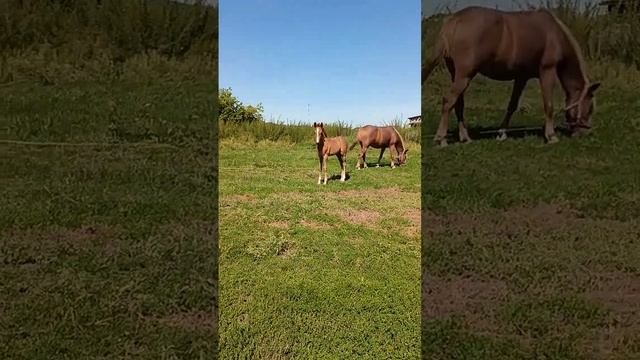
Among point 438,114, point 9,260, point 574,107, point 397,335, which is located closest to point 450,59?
point 438,114

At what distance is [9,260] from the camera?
2035 millimetres

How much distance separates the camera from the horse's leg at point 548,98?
2.07m

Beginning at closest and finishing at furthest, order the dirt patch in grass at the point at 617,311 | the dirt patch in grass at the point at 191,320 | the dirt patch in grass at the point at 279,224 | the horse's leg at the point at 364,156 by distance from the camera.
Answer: the dirt patch in grass at the point at 617,311 < the dirt patch in grass at the point at 191,320 < the dirt patch in grass at the point at 279,224 < the horse's leg at the point at 364,156

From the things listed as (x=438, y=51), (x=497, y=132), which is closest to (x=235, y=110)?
(x=438, y=51)

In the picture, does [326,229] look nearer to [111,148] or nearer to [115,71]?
[111,148]

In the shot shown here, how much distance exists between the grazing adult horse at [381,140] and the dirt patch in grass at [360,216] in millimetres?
199

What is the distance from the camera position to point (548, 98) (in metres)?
2.07

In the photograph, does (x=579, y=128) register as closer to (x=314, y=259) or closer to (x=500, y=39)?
(x=500, y=39)

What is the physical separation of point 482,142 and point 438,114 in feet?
0.61

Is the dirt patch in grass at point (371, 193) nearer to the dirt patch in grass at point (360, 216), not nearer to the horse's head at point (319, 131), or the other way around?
the dirt patch in grass at point (360, 216)

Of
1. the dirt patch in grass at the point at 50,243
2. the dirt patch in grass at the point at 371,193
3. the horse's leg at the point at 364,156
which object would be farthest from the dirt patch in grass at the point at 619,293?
the dirt patch in grass at the point at 50,243

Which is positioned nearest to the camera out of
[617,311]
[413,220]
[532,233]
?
[617,311]

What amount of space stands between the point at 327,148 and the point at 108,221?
813 millimetres

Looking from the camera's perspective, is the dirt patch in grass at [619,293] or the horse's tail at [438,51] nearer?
the dirt patch in grass at [619,293]
